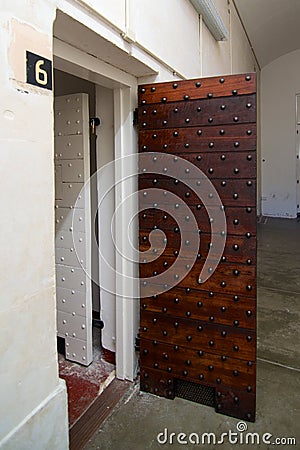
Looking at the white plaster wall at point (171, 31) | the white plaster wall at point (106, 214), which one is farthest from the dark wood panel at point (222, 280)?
the white plaster wall at point (171, 31)

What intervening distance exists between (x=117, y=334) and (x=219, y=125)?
132 centimetres

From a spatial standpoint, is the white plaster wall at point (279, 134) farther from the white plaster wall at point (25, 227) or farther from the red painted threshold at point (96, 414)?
the white plaster wall at point (25, 227)

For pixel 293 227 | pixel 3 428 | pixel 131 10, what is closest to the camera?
pixel 3 428

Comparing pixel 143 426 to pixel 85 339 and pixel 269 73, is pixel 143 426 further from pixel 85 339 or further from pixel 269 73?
pixel 269 73

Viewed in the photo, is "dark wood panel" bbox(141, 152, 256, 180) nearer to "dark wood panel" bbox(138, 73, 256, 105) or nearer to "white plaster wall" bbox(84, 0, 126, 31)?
"dark wood panel" bbox(138, 73, 256, 105)

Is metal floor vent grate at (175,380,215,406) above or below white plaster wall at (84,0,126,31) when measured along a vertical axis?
below

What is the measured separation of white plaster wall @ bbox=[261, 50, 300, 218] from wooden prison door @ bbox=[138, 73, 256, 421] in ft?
22.8

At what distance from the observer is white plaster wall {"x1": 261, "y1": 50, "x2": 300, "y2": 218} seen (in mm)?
7730

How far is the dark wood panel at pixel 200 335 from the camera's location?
1662 millimetres

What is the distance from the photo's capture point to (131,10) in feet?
5.16

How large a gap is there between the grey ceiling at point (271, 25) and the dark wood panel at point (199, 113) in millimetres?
3429

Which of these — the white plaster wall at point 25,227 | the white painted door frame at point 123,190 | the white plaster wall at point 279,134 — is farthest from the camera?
the white plaster wall at point 279,134

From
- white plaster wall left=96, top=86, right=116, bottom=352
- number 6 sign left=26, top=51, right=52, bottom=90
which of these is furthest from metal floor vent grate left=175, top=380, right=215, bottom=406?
number 6 sign left=26, top=51, right=52, bottom=90

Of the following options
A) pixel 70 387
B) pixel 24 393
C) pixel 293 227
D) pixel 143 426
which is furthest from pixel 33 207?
pixel 293 227
